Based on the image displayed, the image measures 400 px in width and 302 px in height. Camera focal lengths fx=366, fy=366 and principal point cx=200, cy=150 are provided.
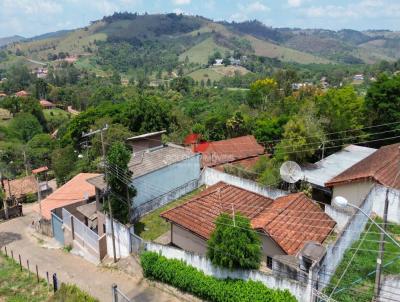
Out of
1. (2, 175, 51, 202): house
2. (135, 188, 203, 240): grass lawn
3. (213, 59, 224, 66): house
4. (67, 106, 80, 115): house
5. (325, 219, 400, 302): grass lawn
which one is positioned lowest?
(67, 106, 80, 115): house

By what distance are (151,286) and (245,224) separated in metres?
5.55

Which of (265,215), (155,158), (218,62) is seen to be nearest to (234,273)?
(265,215)

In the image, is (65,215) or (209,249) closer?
(209,249)

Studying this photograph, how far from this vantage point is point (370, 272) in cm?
1369

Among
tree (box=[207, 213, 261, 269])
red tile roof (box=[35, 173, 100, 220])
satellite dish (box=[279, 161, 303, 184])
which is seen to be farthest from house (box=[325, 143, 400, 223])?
red tile roof (box=[35, 173, 100, 220])

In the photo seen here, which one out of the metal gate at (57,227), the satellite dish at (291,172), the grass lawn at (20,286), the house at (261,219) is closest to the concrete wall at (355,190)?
the satellite dish at (291,172)

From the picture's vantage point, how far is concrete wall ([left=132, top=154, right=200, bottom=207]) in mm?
21172

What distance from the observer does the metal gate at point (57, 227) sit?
21.8 meters

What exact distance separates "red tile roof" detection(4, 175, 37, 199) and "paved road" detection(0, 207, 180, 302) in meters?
7.53

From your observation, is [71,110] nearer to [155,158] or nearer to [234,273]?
[155,158]

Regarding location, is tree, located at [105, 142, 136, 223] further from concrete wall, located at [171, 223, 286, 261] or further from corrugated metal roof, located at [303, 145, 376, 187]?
corrugated metal roof, located at [303, 145, 376, 187]

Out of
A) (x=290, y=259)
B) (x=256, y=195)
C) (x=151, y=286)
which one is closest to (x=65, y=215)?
(x=151, y=286)

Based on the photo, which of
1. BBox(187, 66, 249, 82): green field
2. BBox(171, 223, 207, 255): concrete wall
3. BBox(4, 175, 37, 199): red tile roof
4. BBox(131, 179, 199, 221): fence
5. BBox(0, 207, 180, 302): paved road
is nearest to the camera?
BBox(0, 207, 180, 302): paved road

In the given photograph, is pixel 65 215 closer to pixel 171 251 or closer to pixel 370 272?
pixel 171 251
